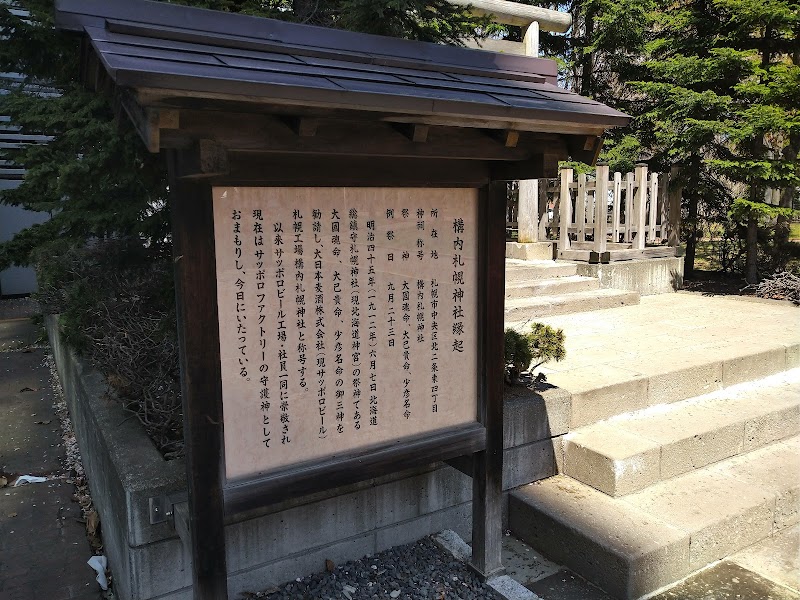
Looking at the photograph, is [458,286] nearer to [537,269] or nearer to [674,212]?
[537,269]

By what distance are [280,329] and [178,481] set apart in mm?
960

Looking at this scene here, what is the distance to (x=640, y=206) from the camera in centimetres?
953

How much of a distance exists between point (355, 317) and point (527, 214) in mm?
7660

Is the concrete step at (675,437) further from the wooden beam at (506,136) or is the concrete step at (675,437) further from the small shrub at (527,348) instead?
the wooden beam at (506,136)

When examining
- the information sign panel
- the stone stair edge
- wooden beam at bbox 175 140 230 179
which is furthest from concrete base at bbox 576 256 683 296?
wooden beam at bbox 175 140 230 179

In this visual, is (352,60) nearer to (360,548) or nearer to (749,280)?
(360,548)

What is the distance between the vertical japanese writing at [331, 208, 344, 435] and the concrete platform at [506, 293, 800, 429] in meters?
2.18

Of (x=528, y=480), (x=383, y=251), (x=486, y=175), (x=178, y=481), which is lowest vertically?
(x=528, y=480)

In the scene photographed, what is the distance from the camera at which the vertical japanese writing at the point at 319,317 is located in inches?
103

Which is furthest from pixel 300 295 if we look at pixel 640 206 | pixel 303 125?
pixel 640 206

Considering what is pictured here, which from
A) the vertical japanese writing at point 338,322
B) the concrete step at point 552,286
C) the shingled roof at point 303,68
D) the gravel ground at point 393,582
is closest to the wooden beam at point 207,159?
the shingled roof at point 303,68

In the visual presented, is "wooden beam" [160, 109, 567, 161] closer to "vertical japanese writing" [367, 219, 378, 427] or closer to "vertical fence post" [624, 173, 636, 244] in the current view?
"vertical japanese writing" [367, 219, 378, 427]

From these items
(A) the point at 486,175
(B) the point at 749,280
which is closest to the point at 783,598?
(A) the point at 486,175

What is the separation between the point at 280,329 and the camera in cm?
259
